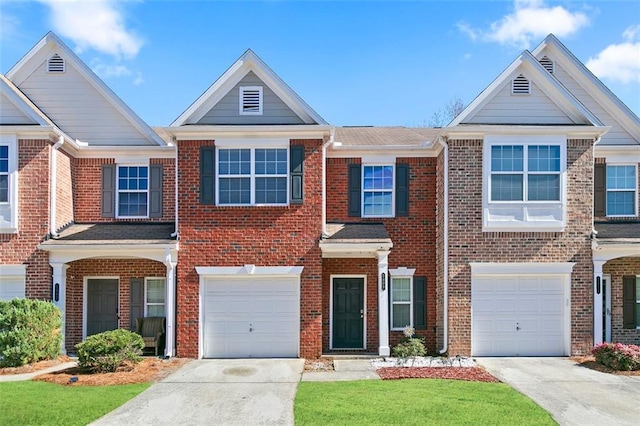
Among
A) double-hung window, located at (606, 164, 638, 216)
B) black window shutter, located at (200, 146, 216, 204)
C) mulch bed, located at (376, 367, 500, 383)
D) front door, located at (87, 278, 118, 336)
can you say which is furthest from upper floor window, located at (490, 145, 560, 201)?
front door, located at (87, 278, 118, 336)

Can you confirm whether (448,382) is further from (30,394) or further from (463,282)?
(30,394)

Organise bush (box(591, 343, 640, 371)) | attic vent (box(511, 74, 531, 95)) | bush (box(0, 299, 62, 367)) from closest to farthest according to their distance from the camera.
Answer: bush (box(591, 343, 640, 371)) < bush (box(0, 299, 62, 367)) < attic vent (box(511, 74, 531, 95))

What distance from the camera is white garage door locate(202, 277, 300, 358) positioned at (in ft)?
47.2

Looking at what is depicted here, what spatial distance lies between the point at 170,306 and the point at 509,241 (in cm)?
923

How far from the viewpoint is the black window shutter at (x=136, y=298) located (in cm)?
1566

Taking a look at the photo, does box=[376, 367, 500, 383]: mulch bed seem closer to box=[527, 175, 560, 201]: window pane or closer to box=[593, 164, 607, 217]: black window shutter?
box=[527, 175, 560, 201]: window pane

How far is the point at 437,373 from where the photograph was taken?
12.1m

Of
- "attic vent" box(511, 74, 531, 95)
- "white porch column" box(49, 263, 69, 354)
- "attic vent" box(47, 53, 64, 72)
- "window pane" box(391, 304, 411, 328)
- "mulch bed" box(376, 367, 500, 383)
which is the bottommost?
"mulch bed" box(376, 367, 500, 383)

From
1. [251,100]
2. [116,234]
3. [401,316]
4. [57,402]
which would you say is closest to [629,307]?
[401,316]

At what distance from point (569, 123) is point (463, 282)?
5213 millimetres

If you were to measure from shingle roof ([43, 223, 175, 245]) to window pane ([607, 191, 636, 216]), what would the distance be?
12735mm

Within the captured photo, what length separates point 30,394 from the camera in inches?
403

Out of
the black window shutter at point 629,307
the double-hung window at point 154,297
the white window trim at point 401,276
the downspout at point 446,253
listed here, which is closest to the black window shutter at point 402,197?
the downspout at point 446,253

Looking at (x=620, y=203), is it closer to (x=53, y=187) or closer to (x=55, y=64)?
(x=53, y=187)
